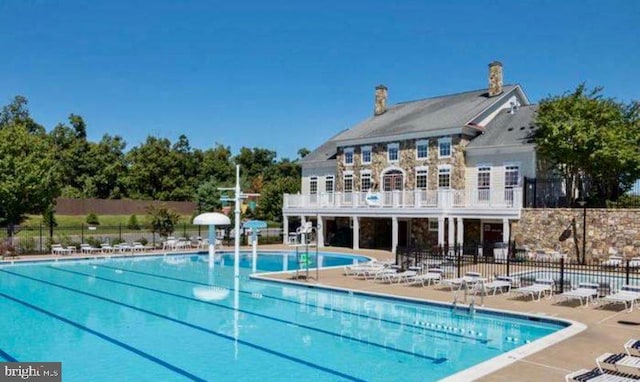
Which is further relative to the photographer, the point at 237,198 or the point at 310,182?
the point at 310,182

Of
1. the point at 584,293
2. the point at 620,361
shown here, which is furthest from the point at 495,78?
the point at 620,361

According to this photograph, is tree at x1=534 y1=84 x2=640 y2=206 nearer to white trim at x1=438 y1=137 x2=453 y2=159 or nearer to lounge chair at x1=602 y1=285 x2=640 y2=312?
white trim at x1=438 y1=137 x2=453 y2=159

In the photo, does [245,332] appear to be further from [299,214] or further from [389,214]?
[299,214]

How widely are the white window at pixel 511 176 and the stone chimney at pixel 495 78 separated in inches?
255

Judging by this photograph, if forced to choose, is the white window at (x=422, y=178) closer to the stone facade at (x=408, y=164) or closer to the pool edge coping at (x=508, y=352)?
the stone facade at (x=408, y=164)

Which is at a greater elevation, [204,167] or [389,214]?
[204,167]

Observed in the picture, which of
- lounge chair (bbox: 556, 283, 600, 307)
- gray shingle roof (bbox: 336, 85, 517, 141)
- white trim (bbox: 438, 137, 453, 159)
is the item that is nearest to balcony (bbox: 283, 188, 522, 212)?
white trim (bbox: 438, 137, 453, 159)

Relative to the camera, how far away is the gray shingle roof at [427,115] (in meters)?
31.8

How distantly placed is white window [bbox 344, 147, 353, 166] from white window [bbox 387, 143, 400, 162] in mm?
2996

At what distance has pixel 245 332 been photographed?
12984mm

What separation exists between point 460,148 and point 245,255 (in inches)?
547

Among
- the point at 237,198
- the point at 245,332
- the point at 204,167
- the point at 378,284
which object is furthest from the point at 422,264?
the point at 204,167

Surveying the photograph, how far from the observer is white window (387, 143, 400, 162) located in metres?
33.3

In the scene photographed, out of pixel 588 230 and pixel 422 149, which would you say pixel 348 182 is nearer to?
pixel 422 149
